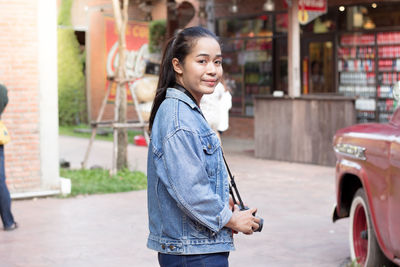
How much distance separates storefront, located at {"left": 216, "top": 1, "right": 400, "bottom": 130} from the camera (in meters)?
15.9

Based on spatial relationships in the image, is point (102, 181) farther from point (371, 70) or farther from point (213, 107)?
point (371, 70)

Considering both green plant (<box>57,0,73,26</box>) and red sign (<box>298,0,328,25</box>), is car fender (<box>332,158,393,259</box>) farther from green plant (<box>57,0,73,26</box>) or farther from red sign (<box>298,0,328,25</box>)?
green plant (<box>57,0,73,26</box>)

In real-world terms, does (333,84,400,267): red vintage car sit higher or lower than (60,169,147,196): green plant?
higher

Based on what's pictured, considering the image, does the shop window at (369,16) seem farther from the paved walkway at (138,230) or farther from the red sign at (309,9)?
the paved walkway at (138,230)

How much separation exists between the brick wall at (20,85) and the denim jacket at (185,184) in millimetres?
7220

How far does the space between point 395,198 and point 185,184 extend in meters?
2.71

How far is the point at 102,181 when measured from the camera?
11430 millimetres

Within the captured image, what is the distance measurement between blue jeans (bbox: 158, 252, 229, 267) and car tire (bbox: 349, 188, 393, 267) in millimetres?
2966

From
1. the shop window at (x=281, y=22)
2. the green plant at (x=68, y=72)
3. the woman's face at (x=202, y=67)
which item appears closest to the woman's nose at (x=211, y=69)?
the woman's face at (x=202, y=67)

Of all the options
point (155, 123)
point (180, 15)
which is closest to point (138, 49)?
point (180, 15)

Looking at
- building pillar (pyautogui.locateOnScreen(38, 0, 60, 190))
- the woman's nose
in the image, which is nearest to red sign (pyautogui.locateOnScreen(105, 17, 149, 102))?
building pillar (pyautogui.locateOnScreen(38, 0, 60, 190))

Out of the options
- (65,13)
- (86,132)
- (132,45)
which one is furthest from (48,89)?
(65,13)

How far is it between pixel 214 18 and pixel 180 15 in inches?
48.4

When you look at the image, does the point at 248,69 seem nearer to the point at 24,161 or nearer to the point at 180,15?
the point at 180,15
